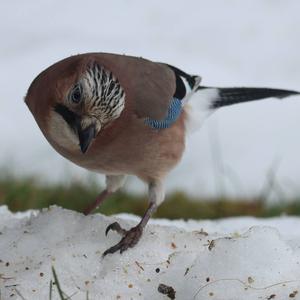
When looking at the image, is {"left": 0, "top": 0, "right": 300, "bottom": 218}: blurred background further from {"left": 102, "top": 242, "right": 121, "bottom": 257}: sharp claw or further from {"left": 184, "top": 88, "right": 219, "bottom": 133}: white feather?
{"left": 102, "top": 242, "right": 121, "bottom": 257}: sharp claw

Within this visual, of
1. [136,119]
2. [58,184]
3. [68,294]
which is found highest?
[136,119]

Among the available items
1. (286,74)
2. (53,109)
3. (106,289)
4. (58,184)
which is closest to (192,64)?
(286,74)

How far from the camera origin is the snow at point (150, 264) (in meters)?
2.86

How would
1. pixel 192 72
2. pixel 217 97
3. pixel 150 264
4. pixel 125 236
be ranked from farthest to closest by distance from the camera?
pixel 192 72, pixel 217 97, pixel 125 236, pixel 150 264

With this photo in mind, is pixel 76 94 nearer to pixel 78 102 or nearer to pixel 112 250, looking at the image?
pixel 78 102

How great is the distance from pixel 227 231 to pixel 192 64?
136 inches

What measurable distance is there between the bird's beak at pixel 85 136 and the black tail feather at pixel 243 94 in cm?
137

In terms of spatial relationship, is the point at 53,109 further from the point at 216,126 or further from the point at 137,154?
the point at 216,126

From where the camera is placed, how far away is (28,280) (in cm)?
290

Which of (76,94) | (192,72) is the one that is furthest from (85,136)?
(192,72)

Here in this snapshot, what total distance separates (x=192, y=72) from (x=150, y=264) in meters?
4.10

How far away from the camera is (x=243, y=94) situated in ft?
15.1

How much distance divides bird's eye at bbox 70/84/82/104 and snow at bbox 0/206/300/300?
404mm

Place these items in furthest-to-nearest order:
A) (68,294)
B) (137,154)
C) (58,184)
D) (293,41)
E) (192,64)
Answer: (293,41) → (192,64) → (58,184) → (137,154) → (68,294)
